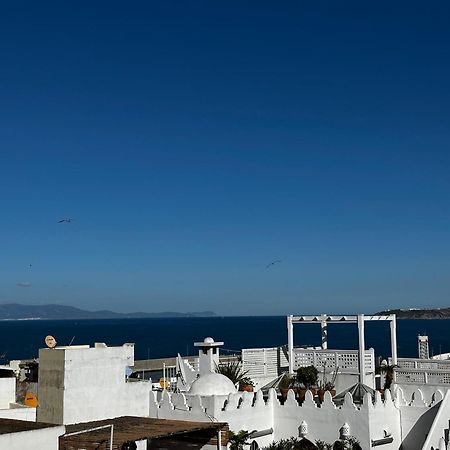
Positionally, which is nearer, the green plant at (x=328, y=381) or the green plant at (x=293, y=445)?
the green plant at (x=293, y=445)

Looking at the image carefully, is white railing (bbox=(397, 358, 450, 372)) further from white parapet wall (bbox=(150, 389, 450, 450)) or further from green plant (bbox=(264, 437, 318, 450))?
green plant (bbox=(264, 437, 318, 450))

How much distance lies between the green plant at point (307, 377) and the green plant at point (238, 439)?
603 centimetres

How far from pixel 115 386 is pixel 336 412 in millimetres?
7729

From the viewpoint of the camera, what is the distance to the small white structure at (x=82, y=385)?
856 inches

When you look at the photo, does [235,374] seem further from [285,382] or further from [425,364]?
[425,364]

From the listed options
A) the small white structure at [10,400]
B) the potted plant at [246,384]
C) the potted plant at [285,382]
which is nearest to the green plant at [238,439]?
the potted plant at [246,384]

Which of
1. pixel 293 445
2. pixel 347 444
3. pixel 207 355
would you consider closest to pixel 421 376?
pixel 347 444

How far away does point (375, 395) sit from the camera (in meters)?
24.6

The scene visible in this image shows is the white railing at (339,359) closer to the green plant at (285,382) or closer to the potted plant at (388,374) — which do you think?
the potted plant at (388,374)

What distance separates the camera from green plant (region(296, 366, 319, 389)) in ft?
95.7

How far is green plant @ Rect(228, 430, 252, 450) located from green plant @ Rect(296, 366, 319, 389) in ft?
19.8

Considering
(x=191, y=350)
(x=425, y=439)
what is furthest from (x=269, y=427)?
(x=191, y=350)

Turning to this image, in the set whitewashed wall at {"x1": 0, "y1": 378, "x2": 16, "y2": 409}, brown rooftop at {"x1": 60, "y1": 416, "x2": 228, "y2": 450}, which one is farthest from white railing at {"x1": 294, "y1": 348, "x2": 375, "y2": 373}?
whitewashed wall at {"x1": 0, "y1": 378, "x2": 16, "y2": 409}

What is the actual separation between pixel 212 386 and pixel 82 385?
15.9 feet
